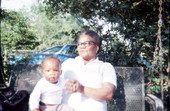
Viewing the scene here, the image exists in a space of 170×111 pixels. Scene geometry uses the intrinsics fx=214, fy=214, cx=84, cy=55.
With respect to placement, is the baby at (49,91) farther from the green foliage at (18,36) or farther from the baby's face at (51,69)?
the green foliage at (18,36)

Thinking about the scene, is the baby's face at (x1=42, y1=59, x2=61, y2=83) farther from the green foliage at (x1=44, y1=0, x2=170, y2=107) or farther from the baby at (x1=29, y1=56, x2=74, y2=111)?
the green foliage at (x1=44, y1=0, x2=170, y2=107)

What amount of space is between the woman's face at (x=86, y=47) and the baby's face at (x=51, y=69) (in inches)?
12.7

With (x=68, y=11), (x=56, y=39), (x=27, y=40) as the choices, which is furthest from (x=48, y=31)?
(x=68, y=11)

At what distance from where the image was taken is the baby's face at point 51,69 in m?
2.14

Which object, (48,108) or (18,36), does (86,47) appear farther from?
(18,36)

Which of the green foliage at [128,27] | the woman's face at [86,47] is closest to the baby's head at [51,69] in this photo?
the woman's face at [86,47]

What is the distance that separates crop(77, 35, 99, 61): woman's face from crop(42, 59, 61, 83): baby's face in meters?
0.32

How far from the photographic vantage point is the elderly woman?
6.57 ft

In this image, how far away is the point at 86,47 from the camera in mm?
2303

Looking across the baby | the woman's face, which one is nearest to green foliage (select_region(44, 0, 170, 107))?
the woman's face

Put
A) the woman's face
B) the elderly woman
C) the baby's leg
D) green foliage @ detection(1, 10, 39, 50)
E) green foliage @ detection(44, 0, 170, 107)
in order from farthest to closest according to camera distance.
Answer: green foliage @ detection(1, 10, 39, 50)
green foliage @ detection(44, 0, 170, 107)
the woman's face
the baby's leg
the elderly woman

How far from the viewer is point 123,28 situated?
3.86 m

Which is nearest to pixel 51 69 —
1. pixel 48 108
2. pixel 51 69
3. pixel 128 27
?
pixel 51 69

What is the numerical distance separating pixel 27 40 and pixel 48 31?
14.2m
